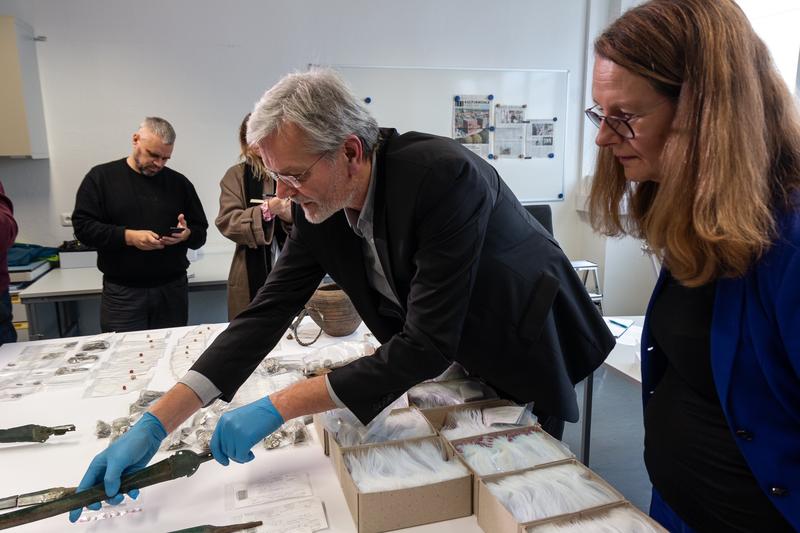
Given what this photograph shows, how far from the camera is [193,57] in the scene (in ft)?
12.5

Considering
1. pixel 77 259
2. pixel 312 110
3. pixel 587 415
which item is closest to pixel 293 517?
pixel 312 110

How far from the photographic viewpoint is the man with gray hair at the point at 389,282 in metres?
1.09

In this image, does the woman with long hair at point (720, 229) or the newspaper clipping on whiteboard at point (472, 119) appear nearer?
the woman with long hair at point (720, 229)

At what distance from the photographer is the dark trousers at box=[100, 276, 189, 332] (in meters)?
2.72

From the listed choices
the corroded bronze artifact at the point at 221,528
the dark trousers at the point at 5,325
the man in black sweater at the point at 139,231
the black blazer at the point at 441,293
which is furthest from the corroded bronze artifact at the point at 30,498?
the man in black sweater at the point at 139,231

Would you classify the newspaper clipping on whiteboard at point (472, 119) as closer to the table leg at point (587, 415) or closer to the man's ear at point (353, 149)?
the table leg at point (587, 415)

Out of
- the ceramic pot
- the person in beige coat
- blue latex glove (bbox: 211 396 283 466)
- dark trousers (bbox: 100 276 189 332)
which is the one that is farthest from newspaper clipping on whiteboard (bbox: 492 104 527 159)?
blue latex glove (bbox: 211 396 283 466)

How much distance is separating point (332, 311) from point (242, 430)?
89 cm

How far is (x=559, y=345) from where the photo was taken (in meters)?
1.37

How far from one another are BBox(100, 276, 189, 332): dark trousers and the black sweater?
0.13 ft

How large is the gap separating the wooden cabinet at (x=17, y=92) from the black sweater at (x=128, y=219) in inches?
39.2

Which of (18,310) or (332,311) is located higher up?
(332,311)

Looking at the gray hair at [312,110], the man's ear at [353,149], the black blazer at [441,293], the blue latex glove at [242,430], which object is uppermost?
the gray hair at [312,110]

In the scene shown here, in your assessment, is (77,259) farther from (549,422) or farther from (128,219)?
(549,422)
